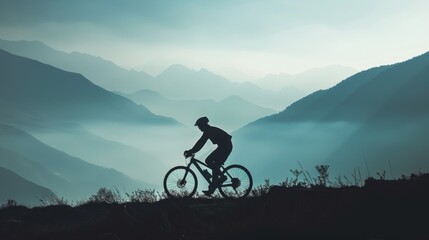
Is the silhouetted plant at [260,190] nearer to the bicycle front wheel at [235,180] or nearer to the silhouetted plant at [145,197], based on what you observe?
the bicycle front wheel at [235,180]

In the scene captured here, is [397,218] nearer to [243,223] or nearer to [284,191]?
[243,223]

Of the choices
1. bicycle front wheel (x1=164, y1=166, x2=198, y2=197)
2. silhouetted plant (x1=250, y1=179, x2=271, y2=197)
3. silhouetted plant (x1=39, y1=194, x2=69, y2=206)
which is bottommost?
silhouetted plant (x1=250, y1=179, x2=271, y2=197)

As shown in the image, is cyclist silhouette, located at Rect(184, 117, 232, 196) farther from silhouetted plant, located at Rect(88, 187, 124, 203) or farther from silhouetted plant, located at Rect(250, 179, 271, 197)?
silhouetted plant, located at Rect(88, 187, 124, 203)

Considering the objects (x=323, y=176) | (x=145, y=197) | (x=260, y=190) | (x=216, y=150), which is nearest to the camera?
(x=323, y=176)

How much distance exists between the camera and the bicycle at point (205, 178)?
544 inches

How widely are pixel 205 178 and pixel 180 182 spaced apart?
826 millimetres

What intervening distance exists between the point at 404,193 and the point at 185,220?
12.8 feet

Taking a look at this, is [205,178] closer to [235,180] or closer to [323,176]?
[235,180]

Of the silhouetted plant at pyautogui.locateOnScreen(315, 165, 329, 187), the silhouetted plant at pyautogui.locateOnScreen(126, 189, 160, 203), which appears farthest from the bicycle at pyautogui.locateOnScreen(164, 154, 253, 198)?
the silhouetted plant at pyautogui.locateOnScreen(315, 165, 329, 187)

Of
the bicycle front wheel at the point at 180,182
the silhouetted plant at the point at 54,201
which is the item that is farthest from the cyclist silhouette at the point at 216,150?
the silhouetted plant at the point at 54,201

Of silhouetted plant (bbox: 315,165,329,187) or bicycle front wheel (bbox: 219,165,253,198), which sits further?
bicycle front wheel (bbox: 219,165,253,198)

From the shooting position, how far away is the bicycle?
13828 mm

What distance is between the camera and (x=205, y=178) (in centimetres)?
1416

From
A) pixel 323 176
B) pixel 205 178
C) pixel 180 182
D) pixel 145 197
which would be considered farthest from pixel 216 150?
pixel 323 176
